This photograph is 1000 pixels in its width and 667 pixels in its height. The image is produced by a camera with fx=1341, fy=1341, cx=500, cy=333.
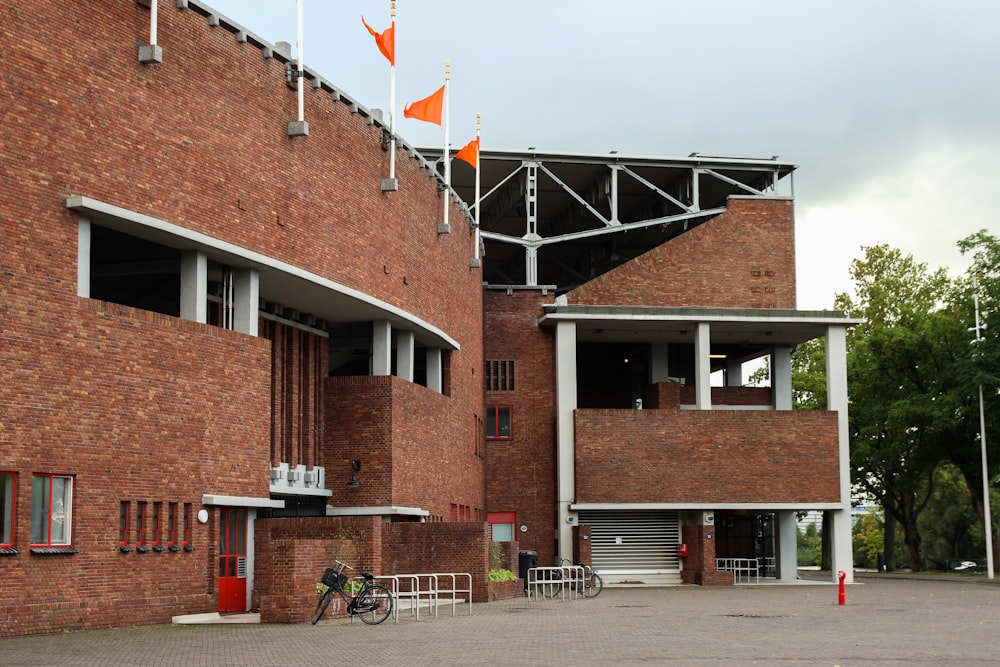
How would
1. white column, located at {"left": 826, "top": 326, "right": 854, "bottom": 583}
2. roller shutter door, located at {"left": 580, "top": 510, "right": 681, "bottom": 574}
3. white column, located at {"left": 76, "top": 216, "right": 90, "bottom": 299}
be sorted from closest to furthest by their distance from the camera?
white column, located at {"left": 76, "top": 216, "right": 90, "bottom": 299}
white column, located at {"left": 826, "top": 326, "right": 854, "bottom": 583}
roller shutter door, located at {"left": 580, "top": 510, "right": 681, "bottom": 574}

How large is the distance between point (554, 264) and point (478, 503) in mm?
20224

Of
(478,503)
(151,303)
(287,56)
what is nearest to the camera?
(287,56)

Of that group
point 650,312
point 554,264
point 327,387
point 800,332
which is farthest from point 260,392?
point 554,264

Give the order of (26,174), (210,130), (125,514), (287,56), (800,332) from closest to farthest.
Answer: (26,174) → (125,514) → (210,130) → (287,56) → (800,332)

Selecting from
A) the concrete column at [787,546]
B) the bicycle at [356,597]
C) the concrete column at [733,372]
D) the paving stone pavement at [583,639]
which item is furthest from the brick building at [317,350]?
the paving stone pavement at [583,639]

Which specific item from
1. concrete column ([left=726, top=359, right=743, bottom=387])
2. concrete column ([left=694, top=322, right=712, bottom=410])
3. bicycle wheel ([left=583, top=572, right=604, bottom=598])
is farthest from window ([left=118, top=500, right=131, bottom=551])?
concrete column ([left=726, top=359, right=743, bottom=387])

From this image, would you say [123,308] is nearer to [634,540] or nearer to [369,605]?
[369,605]

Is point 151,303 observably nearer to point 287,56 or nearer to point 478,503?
point 287,56

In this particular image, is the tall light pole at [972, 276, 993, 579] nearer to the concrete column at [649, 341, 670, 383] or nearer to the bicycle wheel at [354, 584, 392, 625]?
the concrete column at [649, 341, 670, 383]

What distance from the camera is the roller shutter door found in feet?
148

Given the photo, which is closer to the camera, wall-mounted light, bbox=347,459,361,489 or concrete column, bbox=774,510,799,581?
wall-mounted light, bbox=347,459,361,489

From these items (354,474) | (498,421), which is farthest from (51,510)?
(498,421)

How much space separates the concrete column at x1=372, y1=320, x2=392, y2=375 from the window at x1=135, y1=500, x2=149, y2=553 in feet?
36.8

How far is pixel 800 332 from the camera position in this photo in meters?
47.5
